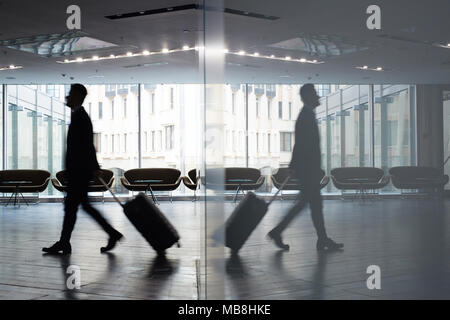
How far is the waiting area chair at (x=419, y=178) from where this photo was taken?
117 cm

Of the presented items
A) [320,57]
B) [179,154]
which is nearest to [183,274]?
[320,57]

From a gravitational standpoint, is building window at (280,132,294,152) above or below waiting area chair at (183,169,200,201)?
above

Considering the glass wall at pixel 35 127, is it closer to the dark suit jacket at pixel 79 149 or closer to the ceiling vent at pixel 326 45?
the dark suit jacket at pixel 79 149

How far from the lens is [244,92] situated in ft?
4.54

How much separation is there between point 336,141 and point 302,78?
185mm

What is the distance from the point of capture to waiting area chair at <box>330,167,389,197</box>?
4.03 ft

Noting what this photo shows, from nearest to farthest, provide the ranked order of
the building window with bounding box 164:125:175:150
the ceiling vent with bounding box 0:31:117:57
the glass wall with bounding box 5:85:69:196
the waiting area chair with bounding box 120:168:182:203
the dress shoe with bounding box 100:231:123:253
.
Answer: the dress shoe with bounding box 100:231:123:253, the ceiling vent with bounding box 0:31:117:57, the waiting area chair with bounding box 120:168:182:203, the glass wall with bounding box 5:85:69:196, the building window with bounding box 164:125:175:150

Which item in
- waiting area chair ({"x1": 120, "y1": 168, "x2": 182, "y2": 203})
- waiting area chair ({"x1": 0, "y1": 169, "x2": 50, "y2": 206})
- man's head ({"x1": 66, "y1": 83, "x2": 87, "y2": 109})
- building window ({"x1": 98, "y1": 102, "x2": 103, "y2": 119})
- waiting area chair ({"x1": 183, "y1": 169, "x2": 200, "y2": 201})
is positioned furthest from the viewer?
building window ({"x1": 98, "y1": 102, "x2": 103, "y2": 119})

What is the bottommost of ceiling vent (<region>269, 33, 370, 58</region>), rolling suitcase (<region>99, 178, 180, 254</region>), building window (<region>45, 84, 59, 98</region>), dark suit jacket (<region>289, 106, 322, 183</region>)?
rolling suitcase (<region>99, 178, 180, 254</region>)

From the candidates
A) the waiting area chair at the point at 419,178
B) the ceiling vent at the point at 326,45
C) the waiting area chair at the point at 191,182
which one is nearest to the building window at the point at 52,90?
the waiting area chair at the point at 191,182

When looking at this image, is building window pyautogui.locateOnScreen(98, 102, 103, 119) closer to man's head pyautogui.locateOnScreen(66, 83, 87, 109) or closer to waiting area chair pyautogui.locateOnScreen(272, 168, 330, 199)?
man's head pyautogui.locateOnScreen(66, 83, 87, 109)

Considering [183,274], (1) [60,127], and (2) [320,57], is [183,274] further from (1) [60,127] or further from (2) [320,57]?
(1) [60,127]

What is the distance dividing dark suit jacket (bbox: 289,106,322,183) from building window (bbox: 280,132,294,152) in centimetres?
1

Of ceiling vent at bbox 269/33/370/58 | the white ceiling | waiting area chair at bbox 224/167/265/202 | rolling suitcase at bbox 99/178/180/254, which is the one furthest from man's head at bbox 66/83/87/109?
ceiling vent at bbox 269/33/370/58
